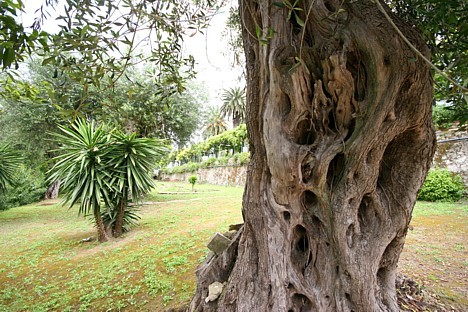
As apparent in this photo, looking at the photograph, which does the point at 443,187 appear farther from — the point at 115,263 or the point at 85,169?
the point at 85,169

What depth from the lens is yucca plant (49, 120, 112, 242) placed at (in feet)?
16.7

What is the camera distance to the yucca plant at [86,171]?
16.7 feet

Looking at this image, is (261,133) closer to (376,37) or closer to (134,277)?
(376,37)

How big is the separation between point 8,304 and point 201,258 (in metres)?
2.48

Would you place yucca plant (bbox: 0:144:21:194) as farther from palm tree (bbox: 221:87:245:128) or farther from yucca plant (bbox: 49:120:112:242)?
palm tree (bbox: 221:87:245:128)

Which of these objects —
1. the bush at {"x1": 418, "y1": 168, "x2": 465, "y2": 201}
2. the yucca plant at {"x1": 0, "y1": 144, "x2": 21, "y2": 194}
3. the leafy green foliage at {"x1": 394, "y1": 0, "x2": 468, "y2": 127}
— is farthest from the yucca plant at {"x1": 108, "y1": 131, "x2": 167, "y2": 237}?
the bush at {"x1": 418, "y1": 168, "x2": 465, "y2": 201}

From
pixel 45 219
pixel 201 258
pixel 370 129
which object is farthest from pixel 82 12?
pixel 45 219

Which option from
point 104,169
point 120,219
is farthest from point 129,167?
point 120,219

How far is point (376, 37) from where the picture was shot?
1438 mm

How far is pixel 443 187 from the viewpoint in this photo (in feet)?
25.3

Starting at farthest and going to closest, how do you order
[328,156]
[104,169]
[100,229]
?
[104,169] → [100,229] → [328,156]

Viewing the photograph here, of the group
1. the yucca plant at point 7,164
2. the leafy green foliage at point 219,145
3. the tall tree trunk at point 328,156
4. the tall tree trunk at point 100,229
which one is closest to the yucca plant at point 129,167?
the tall tree trunk at point 100,229

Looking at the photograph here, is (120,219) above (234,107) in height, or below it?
below

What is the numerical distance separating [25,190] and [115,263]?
14122mm
